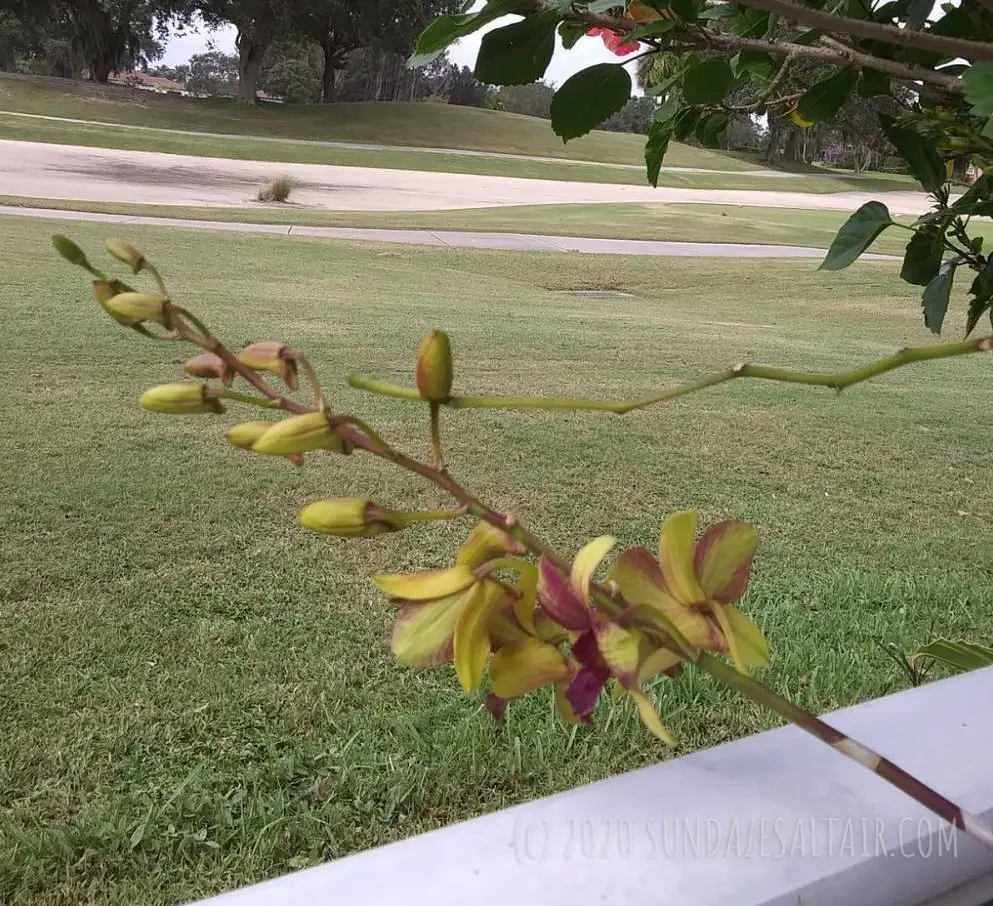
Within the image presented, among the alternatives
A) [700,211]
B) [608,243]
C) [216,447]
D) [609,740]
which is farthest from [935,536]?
[700,211]

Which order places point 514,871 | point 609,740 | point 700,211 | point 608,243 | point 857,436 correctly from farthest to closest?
point 700,211 < point 608,243 < point 857,436 < point 609,740 < point 514,871

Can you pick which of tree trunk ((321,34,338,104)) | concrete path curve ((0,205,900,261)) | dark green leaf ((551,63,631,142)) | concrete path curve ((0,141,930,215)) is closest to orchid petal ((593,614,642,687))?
dark green leaf ((551,63,631,142))

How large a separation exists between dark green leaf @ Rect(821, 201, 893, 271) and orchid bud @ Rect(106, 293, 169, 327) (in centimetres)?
57

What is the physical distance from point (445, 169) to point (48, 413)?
18456 millimetres

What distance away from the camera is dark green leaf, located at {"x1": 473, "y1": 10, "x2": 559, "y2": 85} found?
487mm

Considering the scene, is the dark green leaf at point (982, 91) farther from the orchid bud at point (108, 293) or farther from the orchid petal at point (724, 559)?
the orchid bud at point (108, 293)

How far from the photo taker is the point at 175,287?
18.1 feet

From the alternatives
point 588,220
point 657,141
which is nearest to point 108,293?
point 657,141

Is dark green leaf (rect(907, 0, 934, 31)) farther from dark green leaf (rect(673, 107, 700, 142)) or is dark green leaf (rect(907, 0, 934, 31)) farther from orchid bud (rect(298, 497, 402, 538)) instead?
orchid bud (rect(298, 497, 402, 538))

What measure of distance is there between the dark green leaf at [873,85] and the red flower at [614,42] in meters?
0.19

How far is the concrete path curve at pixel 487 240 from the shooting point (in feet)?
30.5

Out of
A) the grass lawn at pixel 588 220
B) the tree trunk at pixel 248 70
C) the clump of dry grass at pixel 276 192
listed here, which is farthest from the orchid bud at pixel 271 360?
the tree trunk at pixel 248 70

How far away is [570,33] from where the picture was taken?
582mm

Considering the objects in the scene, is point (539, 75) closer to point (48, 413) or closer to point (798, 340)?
point (48, 413)
